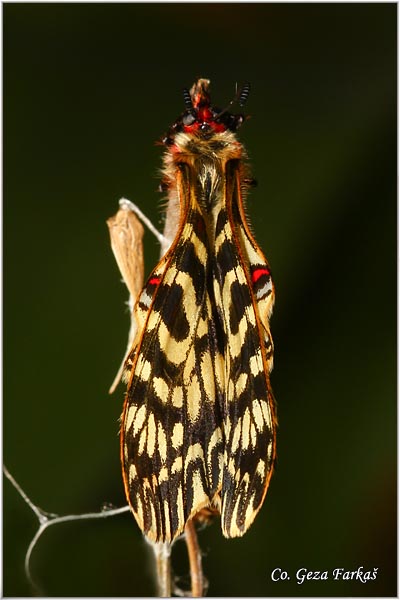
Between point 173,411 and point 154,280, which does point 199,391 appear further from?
point 154,280

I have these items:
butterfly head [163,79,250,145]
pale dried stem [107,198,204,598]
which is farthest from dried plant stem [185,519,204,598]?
butterfly head [163,79,250,145]

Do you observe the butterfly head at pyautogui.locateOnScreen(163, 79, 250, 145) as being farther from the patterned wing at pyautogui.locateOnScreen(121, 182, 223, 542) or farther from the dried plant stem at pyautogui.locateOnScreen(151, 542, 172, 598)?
the dried plant stem at pyautogui.locateOnScreen(151, 542, 172, 598)

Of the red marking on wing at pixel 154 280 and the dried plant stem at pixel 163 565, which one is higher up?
the red marking on wing at pixel 154 280

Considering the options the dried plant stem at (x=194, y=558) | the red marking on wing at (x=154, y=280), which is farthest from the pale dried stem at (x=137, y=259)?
the red marking on wing at (x=154, y=280)

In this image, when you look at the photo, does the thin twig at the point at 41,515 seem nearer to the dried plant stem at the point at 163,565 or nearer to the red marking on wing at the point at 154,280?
the dried plant stem at the point at 163,565

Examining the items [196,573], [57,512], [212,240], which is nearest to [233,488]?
[196,573]

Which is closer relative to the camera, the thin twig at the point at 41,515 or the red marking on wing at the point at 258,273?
the red marking on wing at the point at 258,273

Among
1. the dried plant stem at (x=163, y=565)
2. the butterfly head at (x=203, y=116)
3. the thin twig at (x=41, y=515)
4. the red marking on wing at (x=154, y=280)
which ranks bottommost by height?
the dried plant stem at (x=163, y=565)
